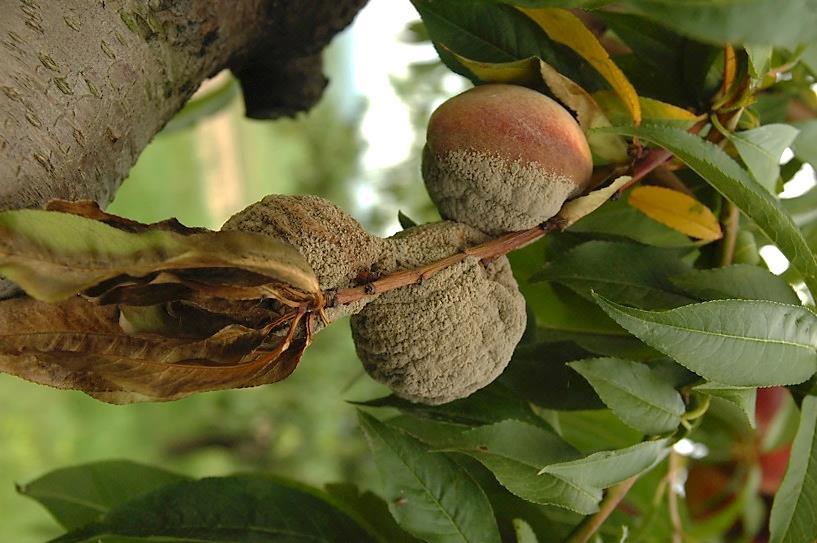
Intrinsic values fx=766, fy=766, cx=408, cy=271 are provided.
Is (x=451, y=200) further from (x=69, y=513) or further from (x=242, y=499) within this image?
(x=69, y=513)

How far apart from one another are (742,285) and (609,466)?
0.48ft

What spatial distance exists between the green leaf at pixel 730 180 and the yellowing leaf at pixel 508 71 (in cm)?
6

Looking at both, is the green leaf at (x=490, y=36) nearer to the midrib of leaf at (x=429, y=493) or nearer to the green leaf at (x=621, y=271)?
the green leaf at (x=621, y=271)

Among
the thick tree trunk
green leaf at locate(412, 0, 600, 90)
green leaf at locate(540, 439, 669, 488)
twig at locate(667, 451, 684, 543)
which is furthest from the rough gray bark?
twig at locate(667, 451, 684, 543)

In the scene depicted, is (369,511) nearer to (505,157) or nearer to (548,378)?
(548,378)

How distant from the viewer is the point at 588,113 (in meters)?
0.48

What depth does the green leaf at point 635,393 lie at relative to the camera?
48cm

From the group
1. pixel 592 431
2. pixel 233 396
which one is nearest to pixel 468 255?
pixel 592 431

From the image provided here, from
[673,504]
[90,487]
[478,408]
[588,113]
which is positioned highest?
[588,113]

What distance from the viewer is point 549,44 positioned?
1.74 feet

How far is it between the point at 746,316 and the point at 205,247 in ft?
0.99

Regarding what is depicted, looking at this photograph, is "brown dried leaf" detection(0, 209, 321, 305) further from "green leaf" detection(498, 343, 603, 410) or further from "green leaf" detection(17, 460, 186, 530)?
"green leaf" detection(17, 460, 186, 530)

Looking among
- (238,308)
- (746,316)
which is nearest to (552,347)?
(746,316)

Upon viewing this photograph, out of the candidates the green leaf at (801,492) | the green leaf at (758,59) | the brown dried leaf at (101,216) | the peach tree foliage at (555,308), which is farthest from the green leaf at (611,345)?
the brown dried leaf at (101,216)
